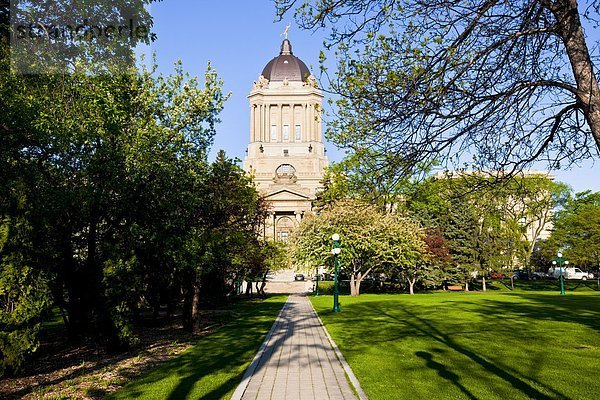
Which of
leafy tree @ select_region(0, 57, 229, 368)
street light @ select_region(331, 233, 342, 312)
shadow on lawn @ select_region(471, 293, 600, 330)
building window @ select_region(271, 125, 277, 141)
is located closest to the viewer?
leafy tree @ select_region(0, 57, 229, 368)

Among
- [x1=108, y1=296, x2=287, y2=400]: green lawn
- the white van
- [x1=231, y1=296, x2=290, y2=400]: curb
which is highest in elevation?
the white van

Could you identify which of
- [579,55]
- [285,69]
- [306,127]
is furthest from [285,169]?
[579,55]

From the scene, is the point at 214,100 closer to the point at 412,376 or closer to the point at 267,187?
the point at 412,376

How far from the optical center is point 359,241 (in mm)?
37594

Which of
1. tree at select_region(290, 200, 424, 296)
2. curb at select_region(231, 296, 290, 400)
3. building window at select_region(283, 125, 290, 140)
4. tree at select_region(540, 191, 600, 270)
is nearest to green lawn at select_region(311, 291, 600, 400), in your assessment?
curb at select_region(231, 296, 290, 400)

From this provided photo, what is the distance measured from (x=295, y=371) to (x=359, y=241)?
2799 centimetres

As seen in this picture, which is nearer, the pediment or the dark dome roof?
the pediment

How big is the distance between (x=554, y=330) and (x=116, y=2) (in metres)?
15.9

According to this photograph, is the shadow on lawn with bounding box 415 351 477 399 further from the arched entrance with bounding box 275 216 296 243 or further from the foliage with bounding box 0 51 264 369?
the arched entrance with bounding box 275 216 296 243

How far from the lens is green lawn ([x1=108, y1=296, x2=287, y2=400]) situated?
831 centimetres

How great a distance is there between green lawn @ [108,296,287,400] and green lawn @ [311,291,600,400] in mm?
2364

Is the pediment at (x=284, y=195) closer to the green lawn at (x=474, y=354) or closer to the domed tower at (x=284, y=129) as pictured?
the domed tower at (x=284, y=129)

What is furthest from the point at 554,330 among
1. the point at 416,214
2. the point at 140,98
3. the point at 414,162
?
the point at 416,214

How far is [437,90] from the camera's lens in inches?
276
